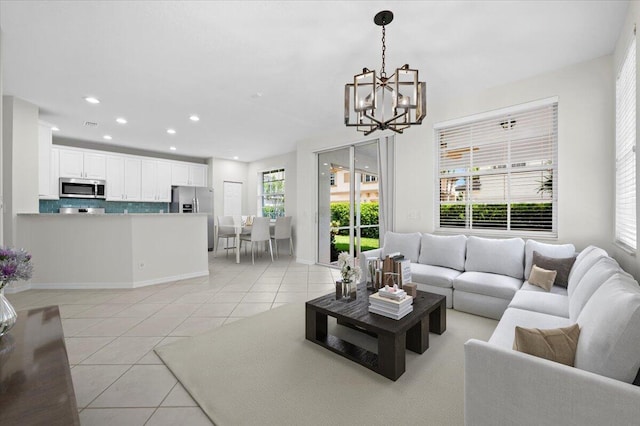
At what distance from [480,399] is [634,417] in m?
0.46

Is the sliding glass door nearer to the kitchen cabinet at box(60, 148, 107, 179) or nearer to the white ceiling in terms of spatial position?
the white ceiling

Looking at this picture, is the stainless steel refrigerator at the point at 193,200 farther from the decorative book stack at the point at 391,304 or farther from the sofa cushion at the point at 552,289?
the sofa cushion at the point at 552,289

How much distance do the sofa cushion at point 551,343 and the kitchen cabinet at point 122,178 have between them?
24.4ft

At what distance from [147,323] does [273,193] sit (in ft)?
17.3

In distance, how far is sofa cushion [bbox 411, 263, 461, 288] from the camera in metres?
3.07

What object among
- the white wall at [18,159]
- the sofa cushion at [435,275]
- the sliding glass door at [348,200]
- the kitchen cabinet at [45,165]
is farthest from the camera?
the sliding glass door at [348,200]

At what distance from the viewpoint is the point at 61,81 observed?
322 centimetres

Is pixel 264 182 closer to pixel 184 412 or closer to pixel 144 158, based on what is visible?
pixel 144 158

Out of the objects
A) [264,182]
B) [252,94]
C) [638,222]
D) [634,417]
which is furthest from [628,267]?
[264,182]

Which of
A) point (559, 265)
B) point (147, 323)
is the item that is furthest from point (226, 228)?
point (559, 265)

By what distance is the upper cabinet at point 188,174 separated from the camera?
7.08 meters

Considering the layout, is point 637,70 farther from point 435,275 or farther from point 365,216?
point 365,216

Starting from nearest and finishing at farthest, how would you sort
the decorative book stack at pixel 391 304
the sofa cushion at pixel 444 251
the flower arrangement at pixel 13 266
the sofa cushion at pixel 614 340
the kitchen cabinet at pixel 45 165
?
the sofa cushion at pixel 614 340, the flower arrangement at pixel 13 266, the decorative book stack at pixel 391 304, the sofa cushion at pixel 444 251, the kitchen cabinet at pixel 45 165

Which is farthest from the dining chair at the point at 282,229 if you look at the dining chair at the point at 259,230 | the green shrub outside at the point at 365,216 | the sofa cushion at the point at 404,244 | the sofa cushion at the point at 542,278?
the sofa cushion at the point at 542,278
